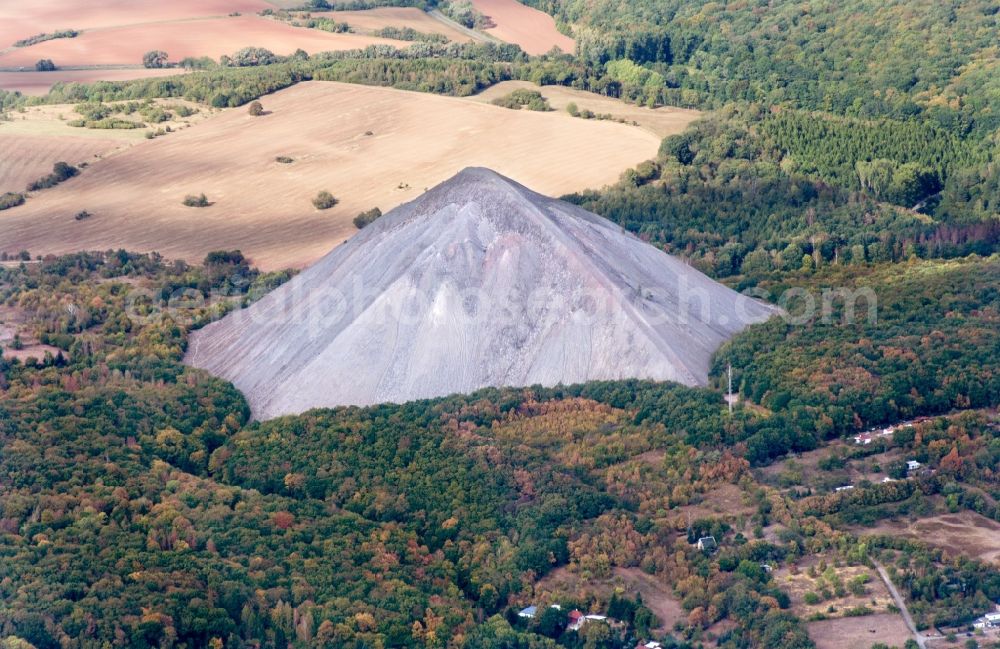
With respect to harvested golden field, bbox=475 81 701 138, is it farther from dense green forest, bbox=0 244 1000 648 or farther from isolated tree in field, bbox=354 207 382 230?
dense green forest, bbox=0 244 1000 648

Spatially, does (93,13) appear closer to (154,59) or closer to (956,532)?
(154,59)

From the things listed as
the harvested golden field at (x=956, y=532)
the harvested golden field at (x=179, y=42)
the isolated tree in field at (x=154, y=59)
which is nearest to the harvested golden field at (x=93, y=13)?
the harvested golden field at (x=179, y=42)

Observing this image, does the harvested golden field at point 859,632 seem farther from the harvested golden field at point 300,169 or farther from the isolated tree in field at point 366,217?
the isolated tree in field at point 366,217

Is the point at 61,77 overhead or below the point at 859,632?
below

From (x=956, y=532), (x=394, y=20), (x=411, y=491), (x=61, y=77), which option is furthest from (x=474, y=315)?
(x=394, y=20)

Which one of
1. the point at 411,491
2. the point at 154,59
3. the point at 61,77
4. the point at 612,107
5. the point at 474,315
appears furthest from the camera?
the point at 154,59

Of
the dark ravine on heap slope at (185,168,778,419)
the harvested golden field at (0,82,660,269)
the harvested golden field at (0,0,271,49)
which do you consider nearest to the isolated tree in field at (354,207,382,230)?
the harvested golden field at (0,82,660,269)

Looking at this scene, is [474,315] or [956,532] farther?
[474,315]

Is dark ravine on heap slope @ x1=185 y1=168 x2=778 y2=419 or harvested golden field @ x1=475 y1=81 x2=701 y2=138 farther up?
dark ravine on heap slope @ x1=185 y1=168 x2=778 y2=419
